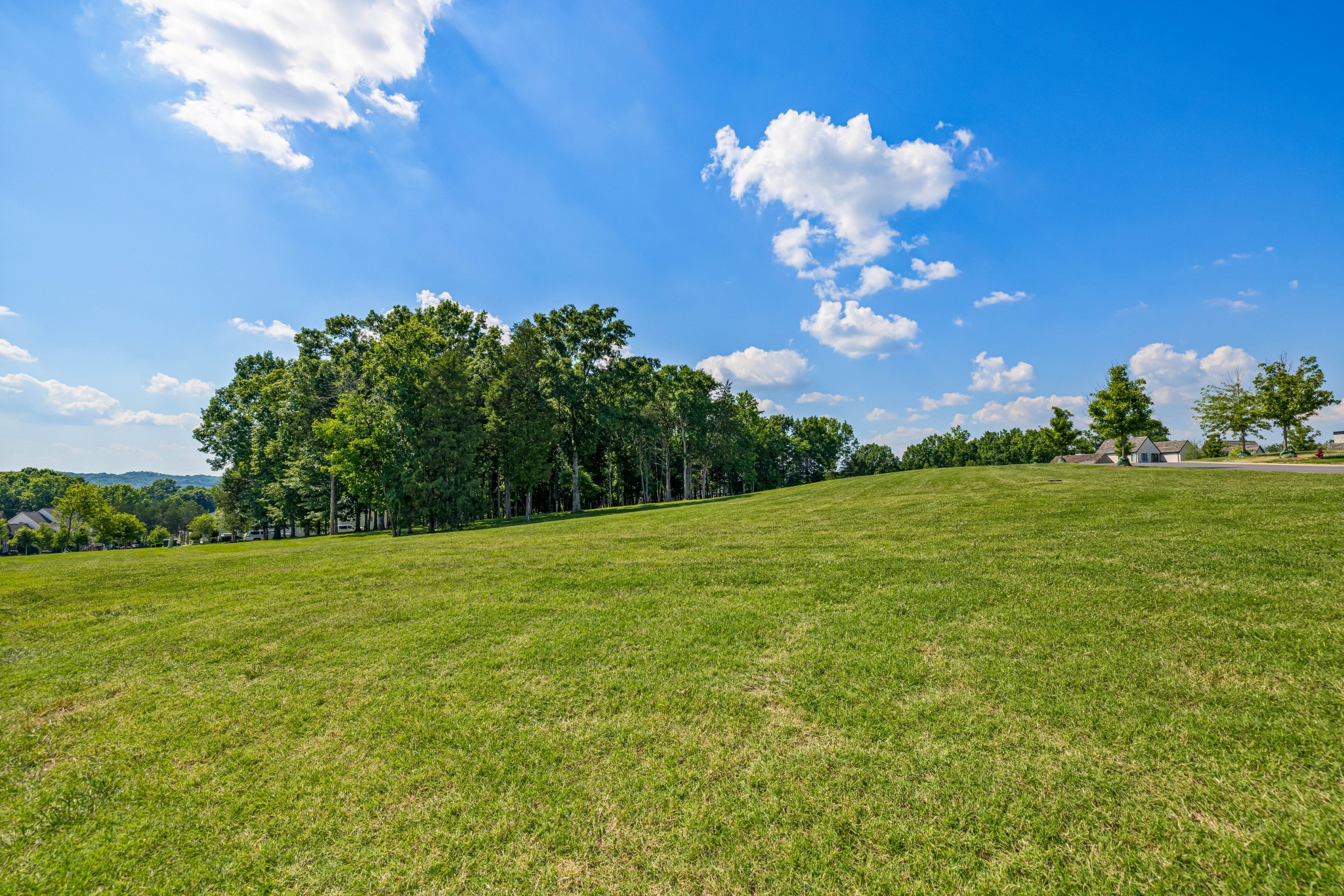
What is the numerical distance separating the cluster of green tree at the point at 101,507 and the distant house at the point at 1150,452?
327 ft

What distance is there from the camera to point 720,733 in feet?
13.4

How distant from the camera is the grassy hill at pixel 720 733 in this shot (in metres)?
2.88

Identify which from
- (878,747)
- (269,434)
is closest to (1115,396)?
(878,747)

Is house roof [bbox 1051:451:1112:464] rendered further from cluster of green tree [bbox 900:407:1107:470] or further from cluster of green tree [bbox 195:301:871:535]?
cluster of green tree [bbox 195:301:871:535]

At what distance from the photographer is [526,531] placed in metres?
19.7

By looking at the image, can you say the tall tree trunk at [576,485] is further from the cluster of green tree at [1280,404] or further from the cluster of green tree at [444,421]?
the cluster of green tree at [1280,404]

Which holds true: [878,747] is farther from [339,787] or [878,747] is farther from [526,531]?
[526,531]

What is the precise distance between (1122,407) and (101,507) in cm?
9384

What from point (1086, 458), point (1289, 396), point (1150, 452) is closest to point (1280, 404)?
point (1289, 396)

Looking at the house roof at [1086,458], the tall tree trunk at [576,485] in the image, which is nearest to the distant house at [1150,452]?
the house roof at [1086,458]

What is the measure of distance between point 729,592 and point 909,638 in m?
2.80

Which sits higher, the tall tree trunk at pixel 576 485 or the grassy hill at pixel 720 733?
the tall tree trunk at pixel 576 485

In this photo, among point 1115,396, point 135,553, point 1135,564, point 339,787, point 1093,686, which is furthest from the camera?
point 1115,396

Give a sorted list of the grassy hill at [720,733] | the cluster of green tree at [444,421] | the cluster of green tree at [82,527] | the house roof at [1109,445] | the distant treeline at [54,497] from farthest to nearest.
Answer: the distant treeline at [54,497] → the house roof at [1109,445] → the cluster of green tree at [82,527] → the cluster of green tree at [444,421] → the grassy hill at [720,733]
